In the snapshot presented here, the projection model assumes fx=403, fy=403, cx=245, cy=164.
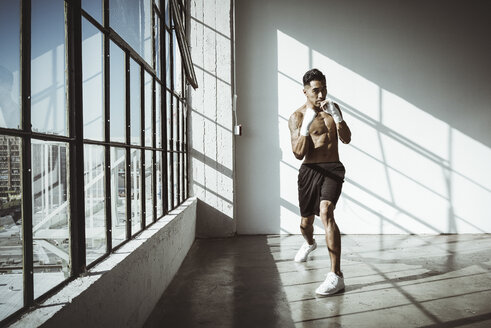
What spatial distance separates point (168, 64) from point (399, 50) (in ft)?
9.12

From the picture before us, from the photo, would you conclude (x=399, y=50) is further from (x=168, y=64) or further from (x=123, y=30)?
(x=123, y=30)

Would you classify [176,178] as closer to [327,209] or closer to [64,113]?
[327,209]

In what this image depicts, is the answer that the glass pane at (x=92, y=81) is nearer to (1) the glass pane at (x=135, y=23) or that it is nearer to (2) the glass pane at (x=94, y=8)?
(2) the glass pane at (x=94, y=8)

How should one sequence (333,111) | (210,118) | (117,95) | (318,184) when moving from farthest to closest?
(210,118) → (318,184) → (333,111) → (117,95)

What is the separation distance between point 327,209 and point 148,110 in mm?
1368

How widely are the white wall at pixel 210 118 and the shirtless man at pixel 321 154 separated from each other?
1.53m

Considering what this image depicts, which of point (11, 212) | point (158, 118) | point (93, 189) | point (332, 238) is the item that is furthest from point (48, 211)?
point (11, 212)

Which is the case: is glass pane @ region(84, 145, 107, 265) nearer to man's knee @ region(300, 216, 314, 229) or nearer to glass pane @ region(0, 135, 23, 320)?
glass pane @ region(0, 135, 23, 320)

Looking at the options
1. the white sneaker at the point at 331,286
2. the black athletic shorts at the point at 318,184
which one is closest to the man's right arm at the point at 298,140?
the black athletic shorts at the point at 318,184

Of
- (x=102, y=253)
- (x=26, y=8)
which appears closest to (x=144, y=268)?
(x=102, y=253)

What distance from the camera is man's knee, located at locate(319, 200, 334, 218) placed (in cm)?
271

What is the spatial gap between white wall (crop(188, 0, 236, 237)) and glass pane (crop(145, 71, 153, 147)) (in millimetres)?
1770

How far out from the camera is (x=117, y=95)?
2.01 m

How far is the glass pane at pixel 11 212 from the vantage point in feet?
3.52
